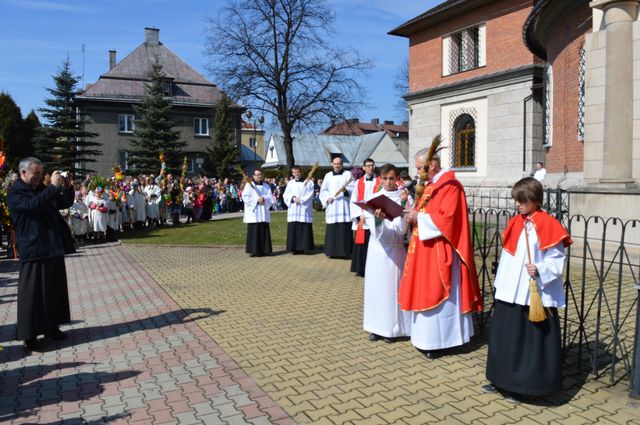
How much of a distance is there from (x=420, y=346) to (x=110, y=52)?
2155 inches

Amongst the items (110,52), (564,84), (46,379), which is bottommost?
(46,379)

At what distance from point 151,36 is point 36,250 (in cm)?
4876

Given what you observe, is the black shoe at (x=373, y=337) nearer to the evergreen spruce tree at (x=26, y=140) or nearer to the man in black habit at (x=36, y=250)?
the man in black habit at (x=36, y=250)

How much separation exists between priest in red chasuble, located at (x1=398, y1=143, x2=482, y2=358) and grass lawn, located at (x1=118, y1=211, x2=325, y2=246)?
991cm

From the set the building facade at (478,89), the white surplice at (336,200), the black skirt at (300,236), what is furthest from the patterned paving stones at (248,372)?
the building facade at (478,89)

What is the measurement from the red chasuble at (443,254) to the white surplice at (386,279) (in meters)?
0.55

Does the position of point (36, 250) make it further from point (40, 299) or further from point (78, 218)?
point (78, 218)

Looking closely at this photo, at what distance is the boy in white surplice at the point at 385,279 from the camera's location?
6258 mm

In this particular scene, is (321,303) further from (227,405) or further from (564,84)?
(564,84)

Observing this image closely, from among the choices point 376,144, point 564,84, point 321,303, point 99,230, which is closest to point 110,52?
point 376,144

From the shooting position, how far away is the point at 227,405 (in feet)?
15.5

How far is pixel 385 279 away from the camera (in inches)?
247

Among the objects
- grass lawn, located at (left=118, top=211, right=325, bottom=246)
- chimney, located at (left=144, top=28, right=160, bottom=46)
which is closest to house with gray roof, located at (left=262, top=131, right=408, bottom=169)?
chimney, located at (left=144, top=28, right=160, bottom=46)

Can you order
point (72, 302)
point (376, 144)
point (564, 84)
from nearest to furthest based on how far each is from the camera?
point (72, 302) < point (564, 84) < point (376, 144)
